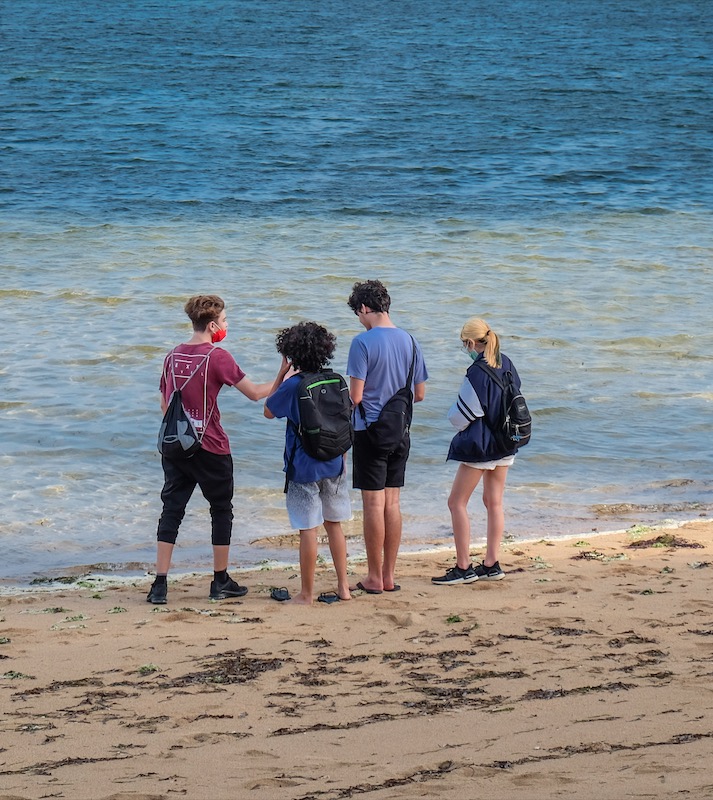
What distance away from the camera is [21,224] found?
69.8ft

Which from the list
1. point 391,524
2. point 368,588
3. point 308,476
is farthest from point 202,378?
point 368,588

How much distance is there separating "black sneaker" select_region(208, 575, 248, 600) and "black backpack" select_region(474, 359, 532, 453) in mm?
1698

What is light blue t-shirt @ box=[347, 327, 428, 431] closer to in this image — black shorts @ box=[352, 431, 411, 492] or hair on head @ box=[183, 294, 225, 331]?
black shorts @ box=[352, 431, 411, 492]

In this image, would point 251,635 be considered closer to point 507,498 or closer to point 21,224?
point 507,498

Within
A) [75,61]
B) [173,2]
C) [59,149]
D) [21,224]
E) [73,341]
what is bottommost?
[73,341]

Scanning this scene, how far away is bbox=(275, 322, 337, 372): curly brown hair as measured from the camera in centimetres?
578

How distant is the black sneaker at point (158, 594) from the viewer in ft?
20.5

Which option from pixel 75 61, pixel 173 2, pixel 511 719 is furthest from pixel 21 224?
pixel 173 2

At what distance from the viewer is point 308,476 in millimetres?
5918

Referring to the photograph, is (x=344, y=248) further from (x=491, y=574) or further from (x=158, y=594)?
(x=158, y=594)

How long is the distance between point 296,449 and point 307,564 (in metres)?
0.65

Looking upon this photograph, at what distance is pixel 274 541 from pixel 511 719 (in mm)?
3873

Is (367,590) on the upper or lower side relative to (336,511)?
lower

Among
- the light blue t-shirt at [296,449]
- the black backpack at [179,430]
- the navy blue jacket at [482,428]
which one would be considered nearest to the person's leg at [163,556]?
the black backpack at [179,430]
